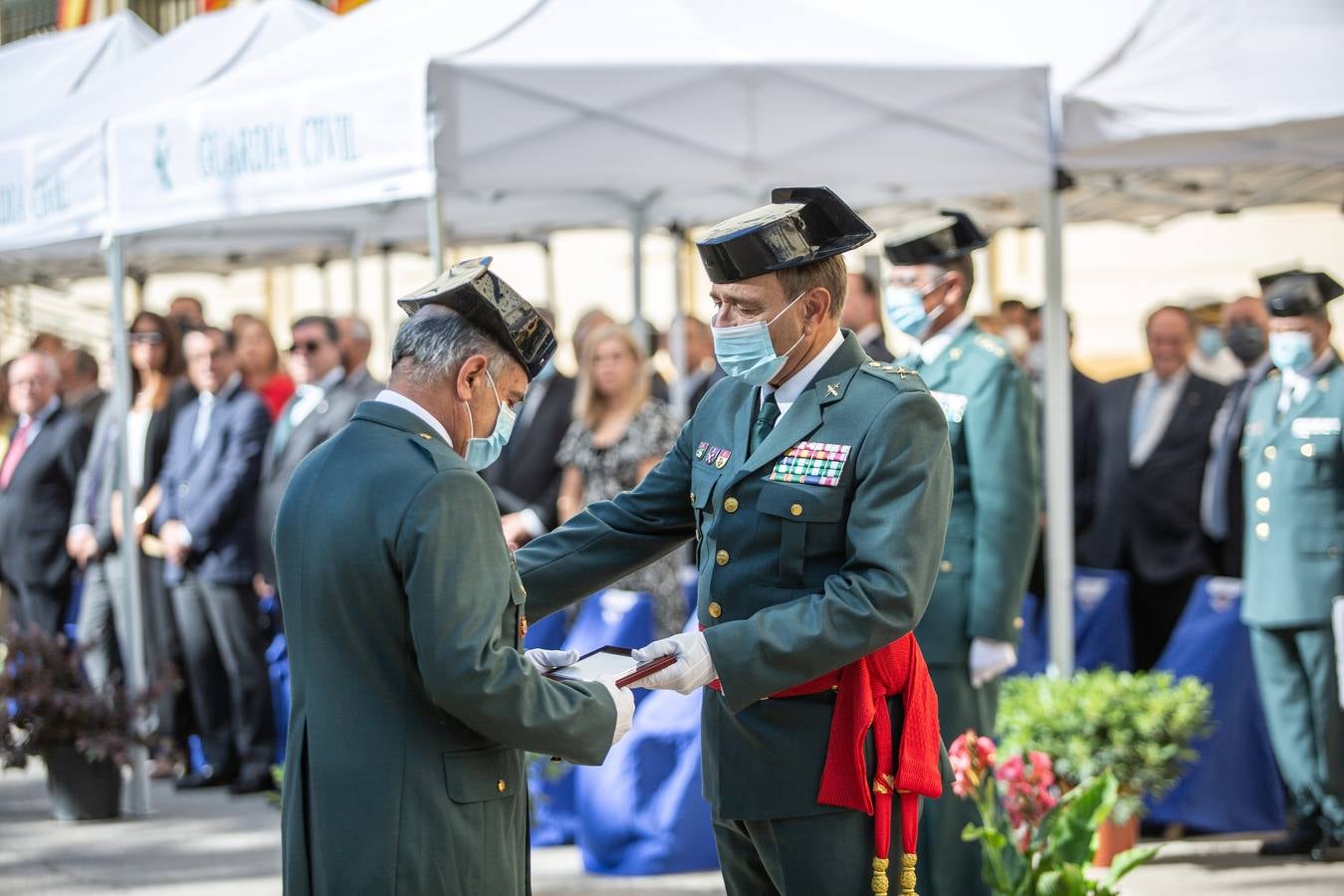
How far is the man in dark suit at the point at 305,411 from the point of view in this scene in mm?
7574

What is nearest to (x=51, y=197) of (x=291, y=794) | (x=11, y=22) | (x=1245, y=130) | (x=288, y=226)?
(x=288, y=226)

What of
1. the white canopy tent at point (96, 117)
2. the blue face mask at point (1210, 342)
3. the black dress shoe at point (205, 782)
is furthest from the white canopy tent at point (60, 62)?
the blue face mask at point (1210, 342)

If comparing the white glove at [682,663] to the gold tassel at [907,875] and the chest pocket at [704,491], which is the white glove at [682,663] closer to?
the chest pocket at [704,491]

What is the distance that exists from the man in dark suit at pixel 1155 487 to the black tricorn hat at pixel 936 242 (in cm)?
265

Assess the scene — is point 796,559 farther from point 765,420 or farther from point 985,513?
point 985,513

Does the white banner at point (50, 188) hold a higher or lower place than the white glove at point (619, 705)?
higher

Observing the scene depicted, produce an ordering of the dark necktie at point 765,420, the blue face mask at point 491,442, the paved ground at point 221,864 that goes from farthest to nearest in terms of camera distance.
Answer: the paved ground at point 221,864
the dark necktie at point 765,420
the blue face mask at point 491,442

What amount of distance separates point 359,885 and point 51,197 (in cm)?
514

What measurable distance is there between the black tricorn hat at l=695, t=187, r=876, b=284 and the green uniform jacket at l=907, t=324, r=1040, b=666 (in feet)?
5.32

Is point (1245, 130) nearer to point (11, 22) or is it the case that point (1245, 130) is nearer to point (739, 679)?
point (739, 679)

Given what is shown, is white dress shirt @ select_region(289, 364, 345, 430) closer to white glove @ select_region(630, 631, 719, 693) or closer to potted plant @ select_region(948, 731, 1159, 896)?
potted plant @ select_region(948, 731, 1159, 896)

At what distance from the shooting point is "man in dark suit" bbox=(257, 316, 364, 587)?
24.8ft

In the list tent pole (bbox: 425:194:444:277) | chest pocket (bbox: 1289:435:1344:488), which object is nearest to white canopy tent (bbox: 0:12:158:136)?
tent pole (bbox: 425:194:444:277)

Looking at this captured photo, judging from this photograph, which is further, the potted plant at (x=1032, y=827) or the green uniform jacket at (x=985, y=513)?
the green uniform jacket at (x=985, y=513)
